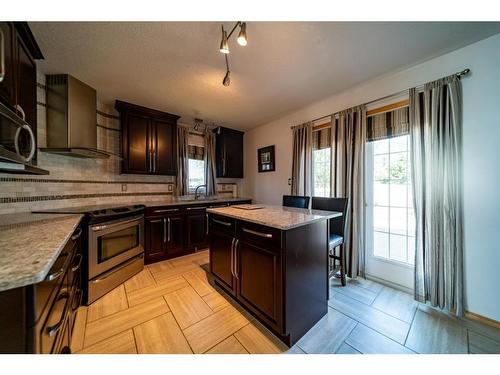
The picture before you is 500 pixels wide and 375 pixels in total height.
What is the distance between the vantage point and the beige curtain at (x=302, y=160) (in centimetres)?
282

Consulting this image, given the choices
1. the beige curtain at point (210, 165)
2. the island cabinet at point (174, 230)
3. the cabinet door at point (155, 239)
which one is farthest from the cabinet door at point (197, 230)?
the beige curtain at point (210, 165)

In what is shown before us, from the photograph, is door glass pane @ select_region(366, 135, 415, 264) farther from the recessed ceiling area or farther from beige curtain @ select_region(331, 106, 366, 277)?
the recessed ceiling area

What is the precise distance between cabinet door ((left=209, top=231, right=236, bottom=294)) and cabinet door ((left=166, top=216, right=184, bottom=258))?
3.63ft

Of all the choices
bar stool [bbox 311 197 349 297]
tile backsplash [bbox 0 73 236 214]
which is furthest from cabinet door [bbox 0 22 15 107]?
bar stool [bbox 311 197 349 297]

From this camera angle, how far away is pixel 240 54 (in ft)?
5.54

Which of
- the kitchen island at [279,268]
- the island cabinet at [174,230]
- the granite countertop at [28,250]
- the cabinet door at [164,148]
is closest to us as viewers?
the granite countertop at [28,250]

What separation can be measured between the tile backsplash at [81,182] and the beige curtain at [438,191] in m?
3.62

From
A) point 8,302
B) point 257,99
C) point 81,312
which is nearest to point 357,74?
point 257,99

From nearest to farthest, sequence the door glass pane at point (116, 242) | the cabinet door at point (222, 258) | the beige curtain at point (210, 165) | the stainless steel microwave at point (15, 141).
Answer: the stainless steel microwave at point (15, 141) → the cabinet door at point (222, 258) → the door glass pane at point (116, 242) → the beige curtain at point (210, 165)

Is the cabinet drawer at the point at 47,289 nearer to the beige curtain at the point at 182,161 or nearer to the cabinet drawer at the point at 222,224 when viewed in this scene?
the cabinet drawer at the point at 222,224

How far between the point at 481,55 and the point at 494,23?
0.21 metres

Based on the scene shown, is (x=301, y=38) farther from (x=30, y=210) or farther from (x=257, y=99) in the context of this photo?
(x=30, y=210)

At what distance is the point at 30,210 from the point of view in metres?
1.87

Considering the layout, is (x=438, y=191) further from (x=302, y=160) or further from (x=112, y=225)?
(x=112, y=225)
